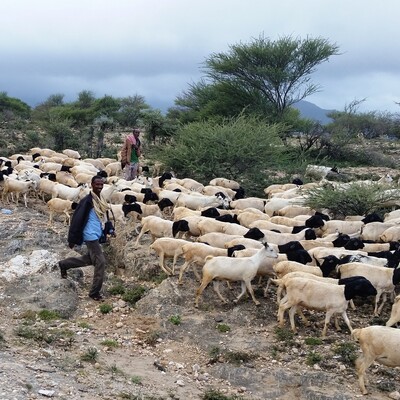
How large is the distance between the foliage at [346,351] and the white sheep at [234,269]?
1.50 metres

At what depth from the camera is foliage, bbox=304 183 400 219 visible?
13.3 meters

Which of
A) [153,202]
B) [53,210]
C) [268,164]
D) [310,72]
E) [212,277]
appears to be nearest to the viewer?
[212,277]

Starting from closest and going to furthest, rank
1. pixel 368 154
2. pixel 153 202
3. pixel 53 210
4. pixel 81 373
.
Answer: pixel 81 373
pixel 53 210
pixel 153 202
pixel 368 154

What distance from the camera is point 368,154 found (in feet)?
84.5

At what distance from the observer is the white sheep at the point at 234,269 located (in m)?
8.32

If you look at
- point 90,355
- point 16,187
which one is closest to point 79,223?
point 90,355

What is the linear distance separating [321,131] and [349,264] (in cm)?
1815

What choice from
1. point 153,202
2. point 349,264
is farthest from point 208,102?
point 349,264

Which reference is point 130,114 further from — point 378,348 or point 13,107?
point 378,348

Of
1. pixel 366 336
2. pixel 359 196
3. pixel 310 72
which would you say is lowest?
pixel 366 336

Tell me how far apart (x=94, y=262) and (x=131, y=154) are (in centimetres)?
763

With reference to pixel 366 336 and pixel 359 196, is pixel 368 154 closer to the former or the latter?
pixel 359 196

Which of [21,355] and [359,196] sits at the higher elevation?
[359,196]

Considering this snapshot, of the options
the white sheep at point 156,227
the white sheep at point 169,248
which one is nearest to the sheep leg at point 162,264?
the white sheep at point 169,248
